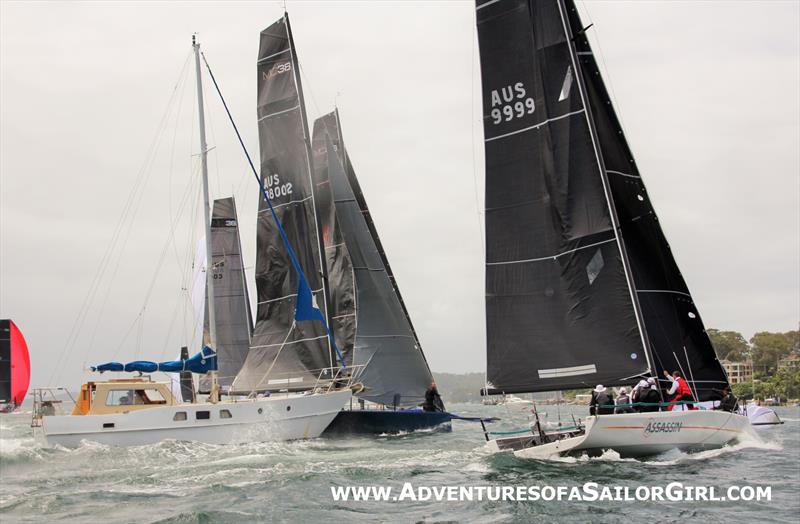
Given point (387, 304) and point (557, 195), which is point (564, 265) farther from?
point (387, 304)

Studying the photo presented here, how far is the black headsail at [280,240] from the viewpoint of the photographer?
96.6 feet

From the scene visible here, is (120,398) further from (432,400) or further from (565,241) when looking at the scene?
(565,241)

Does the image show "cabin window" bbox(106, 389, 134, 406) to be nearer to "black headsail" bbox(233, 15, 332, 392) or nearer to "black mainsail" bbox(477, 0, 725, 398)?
"black headsail" bbox(233, 15, 332, 392)

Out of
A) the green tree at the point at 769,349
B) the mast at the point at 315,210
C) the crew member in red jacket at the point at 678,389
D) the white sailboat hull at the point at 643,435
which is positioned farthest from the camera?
the green tree at the point at 769,349

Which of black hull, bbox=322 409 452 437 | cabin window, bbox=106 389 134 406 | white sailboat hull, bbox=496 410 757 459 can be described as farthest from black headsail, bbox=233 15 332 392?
white sailboat hull, bbox=496 410 757 459

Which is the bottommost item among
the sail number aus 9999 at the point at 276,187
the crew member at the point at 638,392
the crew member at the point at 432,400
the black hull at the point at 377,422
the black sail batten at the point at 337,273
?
the black hull at the point at 377,422

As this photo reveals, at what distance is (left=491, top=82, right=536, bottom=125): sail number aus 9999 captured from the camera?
2089 cm

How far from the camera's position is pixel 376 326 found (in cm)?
3134

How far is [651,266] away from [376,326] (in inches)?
521

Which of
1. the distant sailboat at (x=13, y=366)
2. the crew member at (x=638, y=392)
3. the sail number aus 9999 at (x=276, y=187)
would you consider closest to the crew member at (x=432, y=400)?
Answer: the sail number aus 9999 at (x=276, y=187)

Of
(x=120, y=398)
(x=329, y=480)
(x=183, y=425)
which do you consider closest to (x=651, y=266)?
(x=329, y=480)

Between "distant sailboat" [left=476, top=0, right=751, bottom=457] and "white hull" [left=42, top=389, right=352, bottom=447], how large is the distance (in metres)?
8.89

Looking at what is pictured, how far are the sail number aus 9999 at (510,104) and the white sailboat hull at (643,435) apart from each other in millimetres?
7892

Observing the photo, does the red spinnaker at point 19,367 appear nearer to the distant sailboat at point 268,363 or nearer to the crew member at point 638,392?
the distant sailboat at point 268,363
